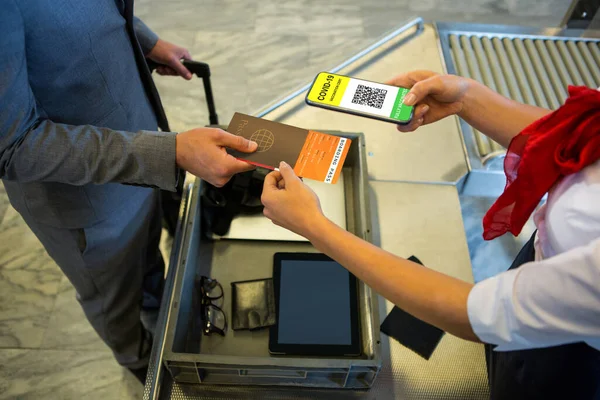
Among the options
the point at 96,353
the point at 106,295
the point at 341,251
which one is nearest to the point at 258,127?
the point at 341,251

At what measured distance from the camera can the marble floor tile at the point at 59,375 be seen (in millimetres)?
1568

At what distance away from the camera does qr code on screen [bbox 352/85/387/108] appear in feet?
3.12

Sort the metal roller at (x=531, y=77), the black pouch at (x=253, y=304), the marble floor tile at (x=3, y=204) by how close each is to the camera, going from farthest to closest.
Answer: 1. the marble floor tile at (x=3, y=204)
2. the metal roller at (x=531, y=77)
3. the black pouch at (x=253, y=304)

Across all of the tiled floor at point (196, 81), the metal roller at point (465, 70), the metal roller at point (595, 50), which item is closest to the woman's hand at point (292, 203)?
the metal roller at point (465, 70)

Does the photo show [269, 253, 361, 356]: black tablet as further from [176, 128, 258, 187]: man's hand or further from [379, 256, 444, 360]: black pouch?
[176, 128, 258, 187]: man's hand

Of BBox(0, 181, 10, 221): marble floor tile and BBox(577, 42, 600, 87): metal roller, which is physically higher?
BBox(577, 42, 600, 87): metal roller

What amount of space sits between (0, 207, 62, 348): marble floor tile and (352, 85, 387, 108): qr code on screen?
1441mm

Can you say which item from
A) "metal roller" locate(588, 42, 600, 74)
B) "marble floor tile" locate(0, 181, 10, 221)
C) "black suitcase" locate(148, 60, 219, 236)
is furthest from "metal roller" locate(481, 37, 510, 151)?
"marble floor tile" locate(0, 181, 10, 221)

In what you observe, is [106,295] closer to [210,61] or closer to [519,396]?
[519,396]

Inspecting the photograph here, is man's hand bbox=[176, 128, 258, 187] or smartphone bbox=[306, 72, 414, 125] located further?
smartphone bbox=[306, 72, 414, 125]

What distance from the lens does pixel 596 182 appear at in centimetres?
59

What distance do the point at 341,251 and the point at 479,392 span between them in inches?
18.5

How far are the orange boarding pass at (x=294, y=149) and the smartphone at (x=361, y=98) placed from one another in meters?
0.10

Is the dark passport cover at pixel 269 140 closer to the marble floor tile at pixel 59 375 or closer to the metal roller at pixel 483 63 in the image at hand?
the metal roller at pixel 483 63
